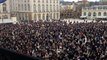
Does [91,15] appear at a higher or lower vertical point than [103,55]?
lower

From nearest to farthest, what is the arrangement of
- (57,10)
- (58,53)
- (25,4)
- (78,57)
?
(78,57) → (58,53) → (25,4) → (57,10)

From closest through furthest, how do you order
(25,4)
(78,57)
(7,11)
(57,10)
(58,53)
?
(78,57) < (58,53) < (7,11) < (25,4) < (57,10)

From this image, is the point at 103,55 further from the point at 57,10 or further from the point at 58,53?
the point at 57,10

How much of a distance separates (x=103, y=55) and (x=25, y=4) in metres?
63.1

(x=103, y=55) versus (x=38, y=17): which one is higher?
(x=103, y=55)

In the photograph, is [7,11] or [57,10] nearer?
[7,11]

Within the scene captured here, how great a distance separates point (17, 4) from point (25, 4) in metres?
3.41

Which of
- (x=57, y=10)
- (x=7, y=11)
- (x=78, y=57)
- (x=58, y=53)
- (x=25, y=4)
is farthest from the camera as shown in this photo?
(x=57, y=10)

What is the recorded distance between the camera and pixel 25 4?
77938 millimetres

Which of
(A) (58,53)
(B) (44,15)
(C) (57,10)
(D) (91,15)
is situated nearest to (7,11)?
(B) (44,15)

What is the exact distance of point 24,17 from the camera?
78000 millimetres

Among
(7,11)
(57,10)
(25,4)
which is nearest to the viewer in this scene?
(7,11)

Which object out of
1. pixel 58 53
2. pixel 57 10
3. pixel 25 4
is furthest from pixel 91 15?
pixel 58 53

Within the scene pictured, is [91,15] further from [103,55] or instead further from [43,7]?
[103,55]
